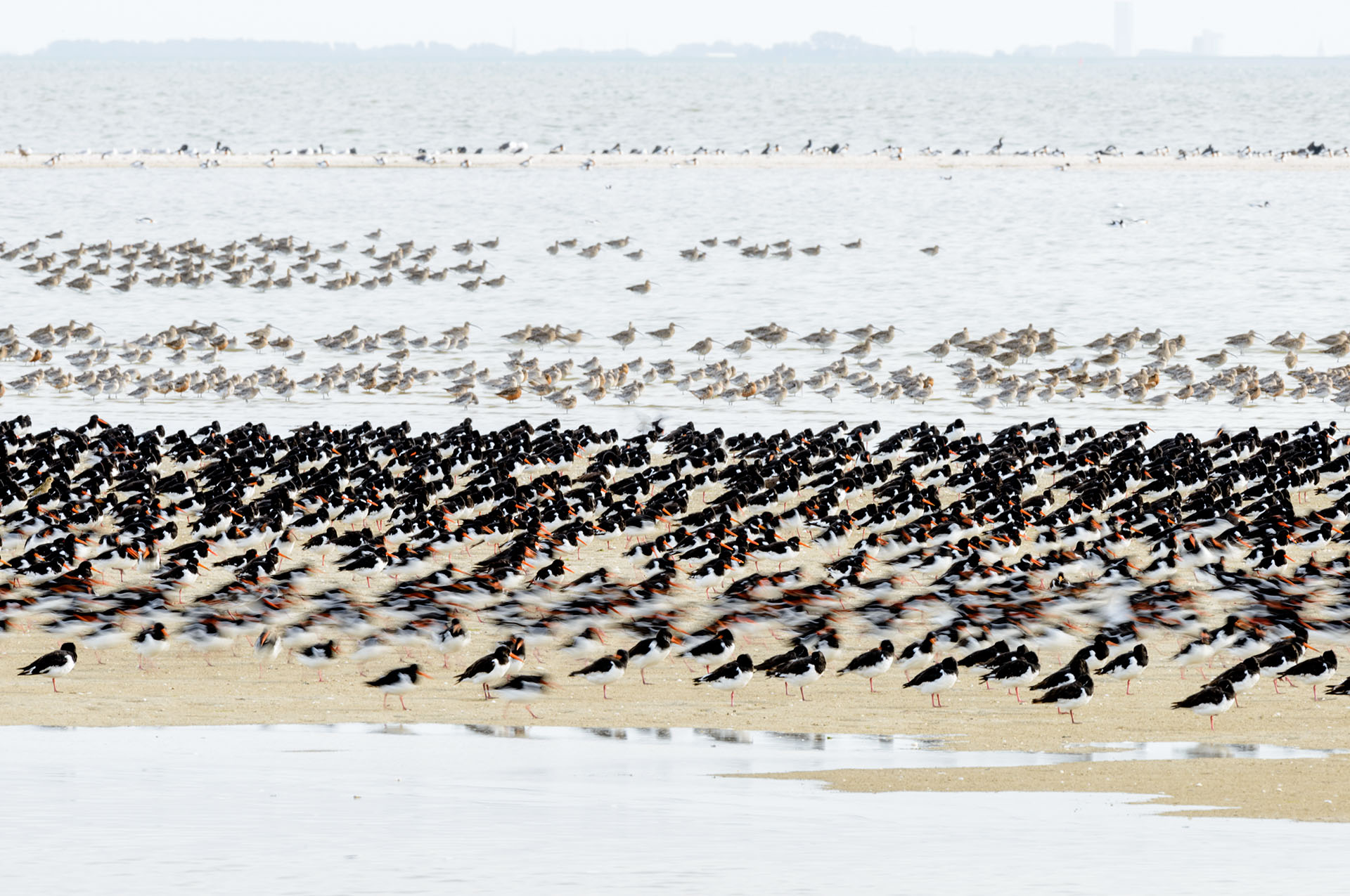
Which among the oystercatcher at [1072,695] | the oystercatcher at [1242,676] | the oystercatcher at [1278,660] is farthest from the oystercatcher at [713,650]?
the oystercatcher at [1278,660]

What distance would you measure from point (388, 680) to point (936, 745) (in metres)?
4.70

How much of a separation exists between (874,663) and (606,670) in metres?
2.36

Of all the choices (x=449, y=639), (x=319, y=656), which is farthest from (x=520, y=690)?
(x=319, y=656)

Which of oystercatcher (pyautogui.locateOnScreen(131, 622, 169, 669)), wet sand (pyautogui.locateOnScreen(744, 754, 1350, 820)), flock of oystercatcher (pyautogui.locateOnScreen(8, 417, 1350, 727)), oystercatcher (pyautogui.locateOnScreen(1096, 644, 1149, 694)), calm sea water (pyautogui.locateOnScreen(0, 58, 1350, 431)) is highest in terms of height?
wet sand (pyautogui.locateOnScreen(744, 754, 1350, 820))

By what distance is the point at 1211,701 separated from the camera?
14961mm

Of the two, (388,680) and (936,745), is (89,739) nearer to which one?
(388,680)

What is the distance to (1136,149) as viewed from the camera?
136 metres

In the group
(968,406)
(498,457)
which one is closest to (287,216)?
(968,406)

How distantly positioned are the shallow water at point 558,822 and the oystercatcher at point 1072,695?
2.98 feet

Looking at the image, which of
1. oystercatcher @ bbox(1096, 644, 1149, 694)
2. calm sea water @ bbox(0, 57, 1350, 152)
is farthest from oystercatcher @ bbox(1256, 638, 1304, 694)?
calm sea water @ bbox(0, 57, 1350, 152)

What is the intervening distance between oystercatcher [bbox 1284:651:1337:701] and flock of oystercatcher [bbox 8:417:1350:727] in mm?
27

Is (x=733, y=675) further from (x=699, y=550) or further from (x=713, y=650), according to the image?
(x=699, y=550)

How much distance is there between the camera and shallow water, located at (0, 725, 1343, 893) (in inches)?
432

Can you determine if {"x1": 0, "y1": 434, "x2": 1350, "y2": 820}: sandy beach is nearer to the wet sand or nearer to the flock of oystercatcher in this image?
the wet sand
